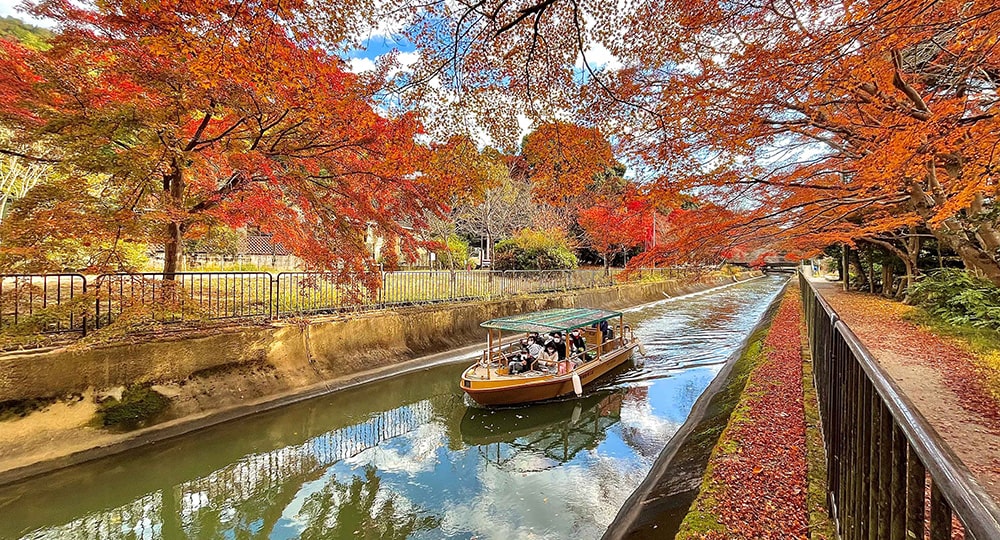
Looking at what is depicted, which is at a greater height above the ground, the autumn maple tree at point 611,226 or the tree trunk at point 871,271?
the autumn maple tree at point 611,226

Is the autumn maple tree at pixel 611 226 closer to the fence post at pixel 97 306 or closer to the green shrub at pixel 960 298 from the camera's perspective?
the green shrub at pixel 960 298

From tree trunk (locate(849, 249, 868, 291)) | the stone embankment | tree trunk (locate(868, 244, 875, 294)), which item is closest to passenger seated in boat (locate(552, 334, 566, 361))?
the stone embankment

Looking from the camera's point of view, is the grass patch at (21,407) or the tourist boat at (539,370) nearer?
the grass patch at (21,407)

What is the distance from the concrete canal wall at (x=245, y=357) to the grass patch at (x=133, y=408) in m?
0.19

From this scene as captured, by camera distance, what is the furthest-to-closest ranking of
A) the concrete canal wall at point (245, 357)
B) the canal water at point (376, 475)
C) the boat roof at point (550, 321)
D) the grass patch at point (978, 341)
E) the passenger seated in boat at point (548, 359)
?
the boat roof at point (550, 321)
the passenger seated in boat at point (548, 359)
the grass patch at point (978, 341)
the concrete canal wall at point (245, 357)
the canal water at point (376, 475)

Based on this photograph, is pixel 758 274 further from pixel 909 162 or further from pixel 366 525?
pixel 366 525

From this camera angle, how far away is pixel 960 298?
10.4 meters

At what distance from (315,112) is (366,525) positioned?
6.50 metres

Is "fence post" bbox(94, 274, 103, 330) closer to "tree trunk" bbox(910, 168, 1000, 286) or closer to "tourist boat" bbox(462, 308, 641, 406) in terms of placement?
"tourist boat" bbox(462, 308, 641, 406)

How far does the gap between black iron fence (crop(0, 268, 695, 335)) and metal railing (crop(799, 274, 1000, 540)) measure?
27.8 feet

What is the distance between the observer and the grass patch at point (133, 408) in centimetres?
670

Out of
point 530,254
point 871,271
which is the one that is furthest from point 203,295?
point 871,271

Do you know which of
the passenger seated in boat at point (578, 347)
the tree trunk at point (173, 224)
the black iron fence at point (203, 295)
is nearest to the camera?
the black iron fence at point (203, 295)

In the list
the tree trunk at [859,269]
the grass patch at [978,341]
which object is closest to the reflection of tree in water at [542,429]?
the grass patch at [978,341]
